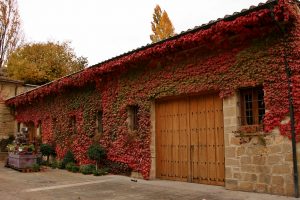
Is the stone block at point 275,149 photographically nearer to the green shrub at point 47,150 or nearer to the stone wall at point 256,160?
the stone wall at point 256,160

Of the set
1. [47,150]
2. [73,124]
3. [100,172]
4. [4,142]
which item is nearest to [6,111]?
[4,142]

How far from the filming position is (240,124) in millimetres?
8086

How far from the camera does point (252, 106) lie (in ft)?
26.3

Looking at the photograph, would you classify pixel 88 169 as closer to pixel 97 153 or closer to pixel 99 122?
pixel 97 153

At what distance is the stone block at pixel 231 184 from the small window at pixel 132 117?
435 cm

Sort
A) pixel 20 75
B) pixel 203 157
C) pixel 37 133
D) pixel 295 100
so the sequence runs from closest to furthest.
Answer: pixel 295 100 → pixel 203 157 → pixel 37 133 → pixel 20 75

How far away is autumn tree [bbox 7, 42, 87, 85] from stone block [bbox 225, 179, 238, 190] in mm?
22397

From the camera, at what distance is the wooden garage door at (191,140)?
8789mm

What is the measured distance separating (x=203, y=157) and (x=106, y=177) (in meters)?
3.66

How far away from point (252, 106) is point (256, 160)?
1.36 m

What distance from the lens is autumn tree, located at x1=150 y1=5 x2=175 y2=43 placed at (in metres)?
36.1

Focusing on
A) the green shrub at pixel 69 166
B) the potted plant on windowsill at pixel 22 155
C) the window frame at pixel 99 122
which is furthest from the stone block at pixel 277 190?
the potted plant on windowsill at pixel 22 155

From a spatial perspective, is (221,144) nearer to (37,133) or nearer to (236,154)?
(236,154)

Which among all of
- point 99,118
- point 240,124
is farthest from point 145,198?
point 99,118
